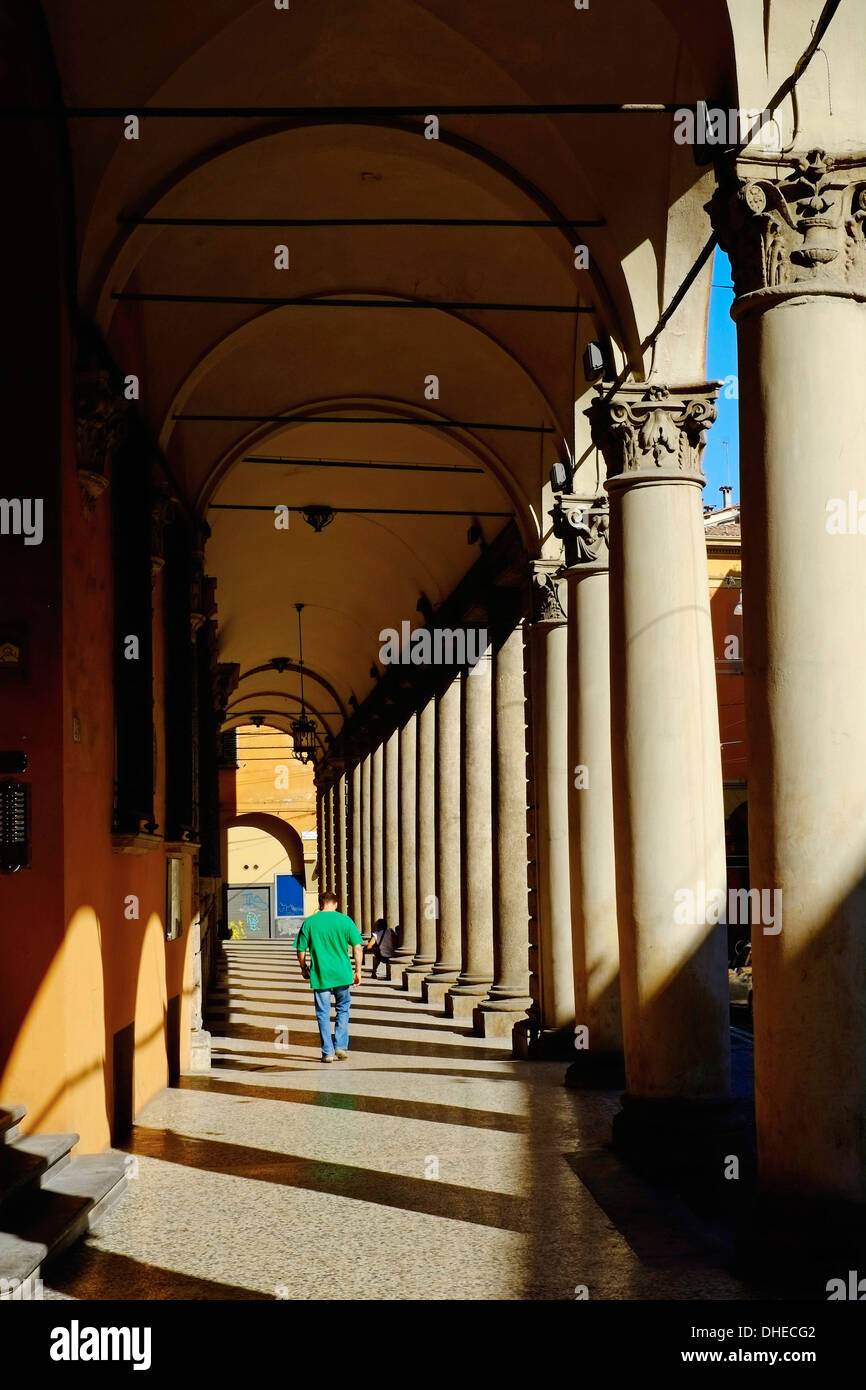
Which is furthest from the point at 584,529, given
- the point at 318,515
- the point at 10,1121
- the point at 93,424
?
the point at 318,515

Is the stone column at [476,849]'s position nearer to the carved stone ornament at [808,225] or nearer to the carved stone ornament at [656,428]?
the carved stone ornament at [656,428]

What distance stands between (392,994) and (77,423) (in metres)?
18.3

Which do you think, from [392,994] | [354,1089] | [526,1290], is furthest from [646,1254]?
[392,994]

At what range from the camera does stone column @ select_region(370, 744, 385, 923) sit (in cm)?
3509

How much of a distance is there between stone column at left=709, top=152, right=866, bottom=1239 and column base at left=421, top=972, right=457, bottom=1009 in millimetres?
17001

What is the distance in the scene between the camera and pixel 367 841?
125 feet

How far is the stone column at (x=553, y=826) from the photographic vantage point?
1502 cm

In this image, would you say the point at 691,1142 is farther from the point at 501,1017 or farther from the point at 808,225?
the point at 501,1017

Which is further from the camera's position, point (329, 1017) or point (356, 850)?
point (356, 850)

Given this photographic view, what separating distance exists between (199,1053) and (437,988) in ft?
27.4

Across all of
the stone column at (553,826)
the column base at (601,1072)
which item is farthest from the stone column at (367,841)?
the column base at (601,1072)

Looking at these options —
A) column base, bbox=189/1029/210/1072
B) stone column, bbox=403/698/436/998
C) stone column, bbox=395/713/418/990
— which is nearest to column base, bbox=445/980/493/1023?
stone column, bbox=403/698/436/998

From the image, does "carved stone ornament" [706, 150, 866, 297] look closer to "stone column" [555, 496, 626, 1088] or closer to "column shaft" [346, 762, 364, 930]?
"stone column" [555, 496, 626, 1088]

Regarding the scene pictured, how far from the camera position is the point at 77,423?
30.8ft
